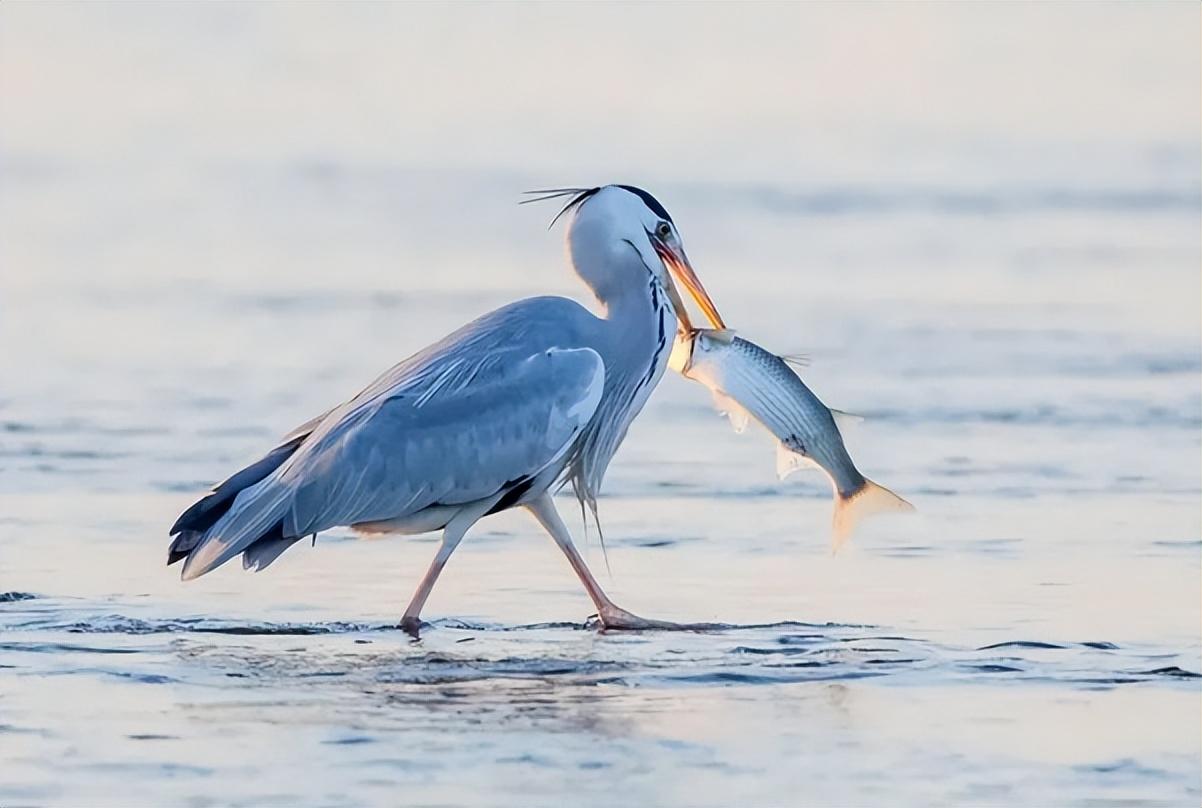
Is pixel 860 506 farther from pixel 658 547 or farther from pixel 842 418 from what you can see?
pixel 658 547

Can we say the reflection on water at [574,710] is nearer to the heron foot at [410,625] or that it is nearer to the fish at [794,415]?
the heron foot at [410,625]

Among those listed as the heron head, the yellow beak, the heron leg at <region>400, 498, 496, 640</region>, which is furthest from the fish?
the heron leg at <region>400, 498, 496, 640</region>

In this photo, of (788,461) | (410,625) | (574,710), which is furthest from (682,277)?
(574,710)

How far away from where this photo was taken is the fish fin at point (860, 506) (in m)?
9.23

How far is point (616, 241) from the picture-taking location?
363 inches

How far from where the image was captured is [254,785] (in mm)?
6516

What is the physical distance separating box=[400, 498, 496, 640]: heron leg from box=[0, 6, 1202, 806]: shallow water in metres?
0.13

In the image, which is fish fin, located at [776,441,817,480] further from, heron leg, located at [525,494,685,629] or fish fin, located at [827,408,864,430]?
heron leg, located at [525,494,685,629]

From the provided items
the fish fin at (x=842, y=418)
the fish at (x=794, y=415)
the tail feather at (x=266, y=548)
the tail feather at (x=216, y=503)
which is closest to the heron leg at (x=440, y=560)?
the tail feather at (x=266, y=548)

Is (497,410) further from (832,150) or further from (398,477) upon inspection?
(832,150)

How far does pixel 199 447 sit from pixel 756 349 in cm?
357

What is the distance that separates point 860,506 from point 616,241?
1.24 meters

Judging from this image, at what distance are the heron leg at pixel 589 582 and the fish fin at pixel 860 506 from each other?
831 millimetres

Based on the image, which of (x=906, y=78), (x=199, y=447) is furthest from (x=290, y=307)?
(x=906, y=78)
